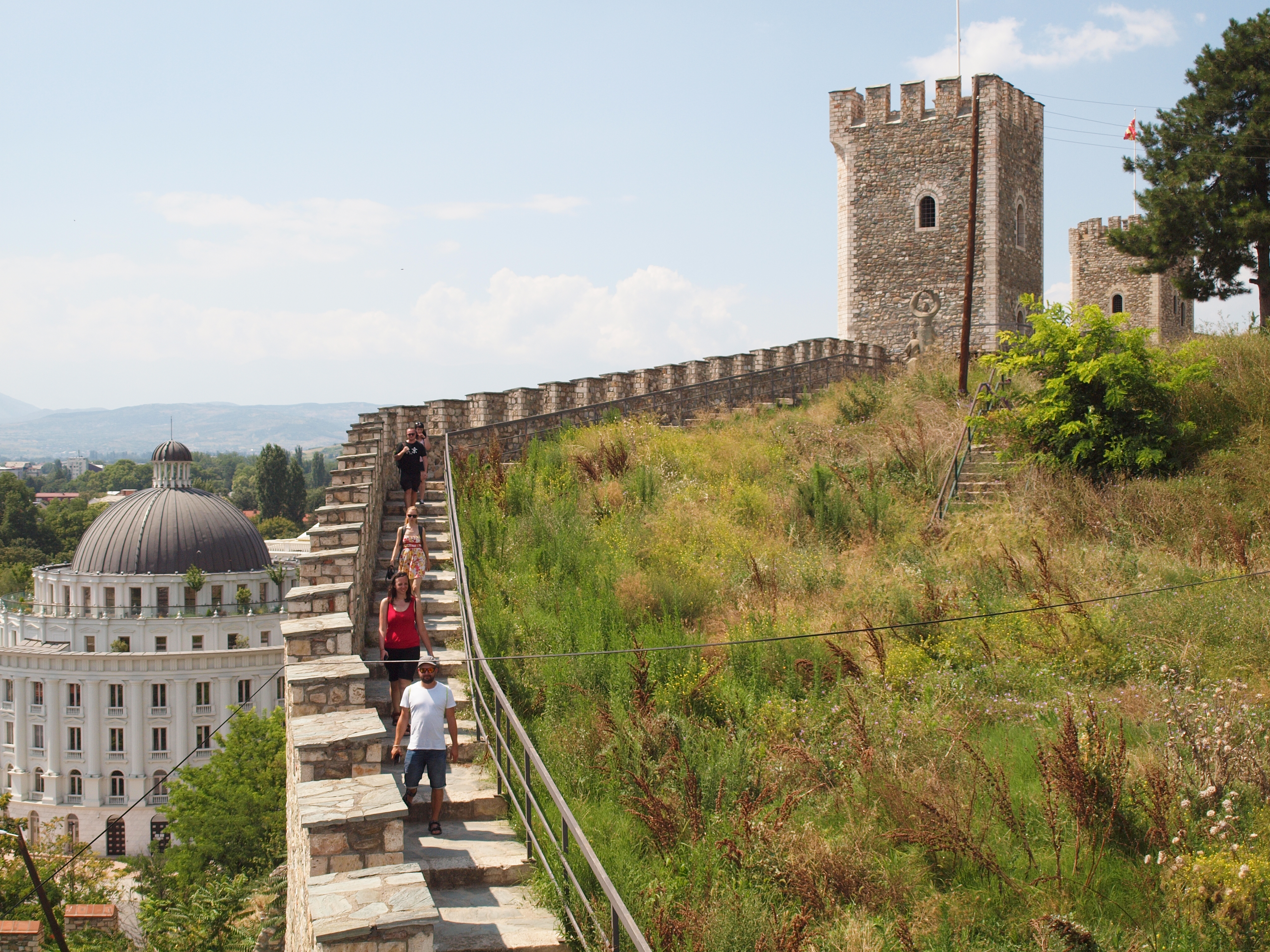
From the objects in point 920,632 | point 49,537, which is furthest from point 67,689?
point 920,632

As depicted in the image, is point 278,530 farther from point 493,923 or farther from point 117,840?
point 493,923

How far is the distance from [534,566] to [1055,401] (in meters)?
8.61

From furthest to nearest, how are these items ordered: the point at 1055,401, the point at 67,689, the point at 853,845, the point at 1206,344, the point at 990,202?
the point at 67,689
the point at 990,202
the point at 1206,344
the point at 1055,401
the point at 853,845

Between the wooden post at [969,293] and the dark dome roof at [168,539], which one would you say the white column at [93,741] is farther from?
the wooden post at [969,293]

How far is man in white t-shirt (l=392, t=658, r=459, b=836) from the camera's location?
7.91 metres

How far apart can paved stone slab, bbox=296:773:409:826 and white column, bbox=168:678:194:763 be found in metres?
67.8

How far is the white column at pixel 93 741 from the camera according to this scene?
2623 inches

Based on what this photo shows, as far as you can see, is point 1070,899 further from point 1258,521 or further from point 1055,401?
point 1055,401

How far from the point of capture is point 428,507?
15.9 metres

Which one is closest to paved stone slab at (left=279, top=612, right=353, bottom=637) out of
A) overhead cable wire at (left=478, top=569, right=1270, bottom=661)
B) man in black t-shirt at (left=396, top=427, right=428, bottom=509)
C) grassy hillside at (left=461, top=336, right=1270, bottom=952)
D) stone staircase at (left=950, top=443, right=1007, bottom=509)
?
overhead cable wire at (left=478, top=569, right=1270, bottom=661)

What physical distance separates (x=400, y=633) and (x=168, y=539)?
2786 inches

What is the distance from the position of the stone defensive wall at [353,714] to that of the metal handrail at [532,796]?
90 cm

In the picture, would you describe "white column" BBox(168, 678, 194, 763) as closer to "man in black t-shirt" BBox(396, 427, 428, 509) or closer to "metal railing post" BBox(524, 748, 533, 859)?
"man in black t-shirt" BBox(396, 427, 428, 509)

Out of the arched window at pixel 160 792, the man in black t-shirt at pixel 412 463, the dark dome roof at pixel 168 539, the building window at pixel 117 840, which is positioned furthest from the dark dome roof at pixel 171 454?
the man in black t-shirt at pixel 412 463
